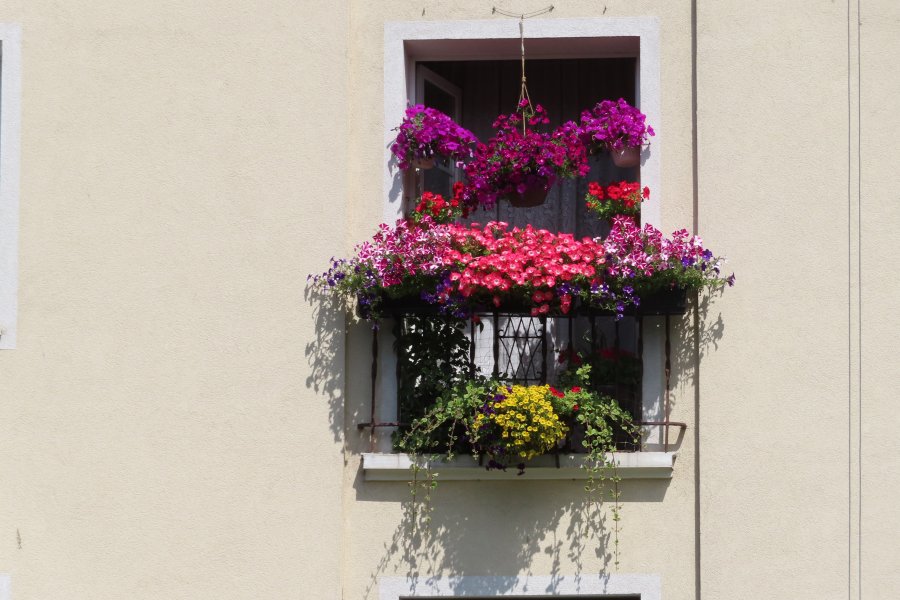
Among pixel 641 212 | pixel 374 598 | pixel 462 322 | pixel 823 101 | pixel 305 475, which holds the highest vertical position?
pixel 823 101

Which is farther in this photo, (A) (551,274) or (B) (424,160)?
(B) (424,160)

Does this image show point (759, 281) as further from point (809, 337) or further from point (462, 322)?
point (462, 322)

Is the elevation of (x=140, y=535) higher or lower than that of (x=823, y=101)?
lower

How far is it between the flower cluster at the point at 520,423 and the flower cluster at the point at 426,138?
1.37 metres

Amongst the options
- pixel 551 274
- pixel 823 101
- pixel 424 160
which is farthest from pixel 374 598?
pixel 823 101

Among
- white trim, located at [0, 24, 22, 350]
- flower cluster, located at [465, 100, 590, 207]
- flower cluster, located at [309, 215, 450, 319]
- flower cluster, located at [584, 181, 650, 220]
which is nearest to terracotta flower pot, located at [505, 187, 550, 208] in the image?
flower cluster, located at [465, 100, 590, 207]

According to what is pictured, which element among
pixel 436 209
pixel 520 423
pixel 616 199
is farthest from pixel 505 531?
pixel 616 199

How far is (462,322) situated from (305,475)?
118cm

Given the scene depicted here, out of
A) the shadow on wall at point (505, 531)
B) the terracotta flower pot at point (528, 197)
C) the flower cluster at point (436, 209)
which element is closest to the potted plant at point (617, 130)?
the terracotta flower pot at point (528, 197)

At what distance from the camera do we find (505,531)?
6.38 meters

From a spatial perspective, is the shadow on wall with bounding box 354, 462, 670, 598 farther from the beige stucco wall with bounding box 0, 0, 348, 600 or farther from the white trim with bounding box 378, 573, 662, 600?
the beige stucco wall with bounding box 0, 0, 348, 600

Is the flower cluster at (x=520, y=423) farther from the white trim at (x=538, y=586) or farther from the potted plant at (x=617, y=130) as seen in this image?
the potted plant at (x=617, y=130)

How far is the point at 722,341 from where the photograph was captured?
6414 mm

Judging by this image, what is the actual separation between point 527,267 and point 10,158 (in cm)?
294
